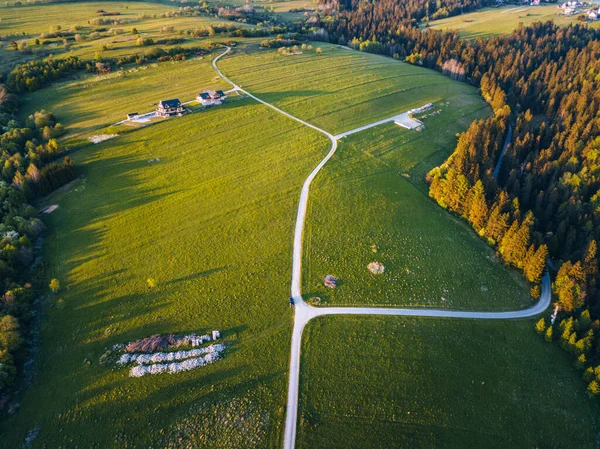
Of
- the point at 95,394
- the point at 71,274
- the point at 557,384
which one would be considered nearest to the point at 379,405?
the point at 557,384

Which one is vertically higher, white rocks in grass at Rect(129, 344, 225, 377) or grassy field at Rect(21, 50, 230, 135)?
grassy field at Rect(21, 50, 230, 135)

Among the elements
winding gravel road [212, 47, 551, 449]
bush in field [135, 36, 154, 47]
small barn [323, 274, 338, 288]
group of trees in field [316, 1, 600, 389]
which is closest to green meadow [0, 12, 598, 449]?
winding gravel road [212, 47, 551, 449]

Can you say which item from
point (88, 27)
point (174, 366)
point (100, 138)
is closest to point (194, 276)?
point (174, 366)

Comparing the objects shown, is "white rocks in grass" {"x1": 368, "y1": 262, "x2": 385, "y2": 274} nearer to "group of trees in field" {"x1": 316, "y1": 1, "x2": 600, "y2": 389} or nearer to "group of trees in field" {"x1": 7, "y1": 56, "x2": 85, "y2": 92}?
"group of trees in field" {"x1": 316, "y1": 1, "x2": 600, "y2": 389}

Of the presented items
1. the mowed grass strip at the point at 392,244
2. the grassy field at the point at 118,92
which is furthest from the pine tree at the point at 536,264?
the grassy field at the point at 118,92

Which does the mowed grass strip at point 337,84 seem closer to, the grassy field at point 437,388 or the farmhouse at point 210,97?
the farmhouse at point 210,97

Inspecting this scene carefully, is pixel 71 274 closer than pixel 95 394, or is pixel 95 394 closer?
pixel 95 394

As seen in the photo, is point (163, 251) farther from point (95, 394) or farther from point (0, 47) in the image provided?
point (0, 47)
